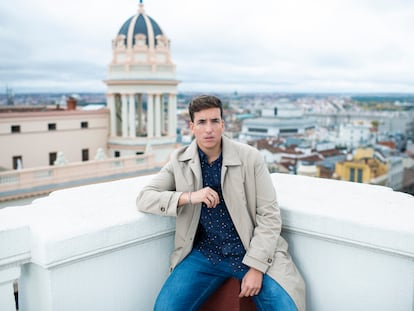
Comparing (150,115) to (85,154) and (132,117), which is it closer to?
(132,117)

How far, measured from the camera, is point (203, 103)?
205cm

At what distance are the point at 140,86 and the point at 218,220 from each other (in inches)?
924

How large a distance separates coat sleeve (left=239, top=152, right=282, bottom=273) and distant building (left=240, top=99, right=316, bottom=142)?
59836mm

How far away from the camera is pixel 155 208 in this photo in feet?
6.42

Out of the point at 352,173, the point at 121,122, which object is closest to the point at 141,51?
the point at 121,122

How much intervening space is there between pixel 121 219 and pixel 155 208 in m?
0.14

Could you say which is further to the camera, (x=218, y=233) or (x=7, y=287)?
(x=218, y=233)

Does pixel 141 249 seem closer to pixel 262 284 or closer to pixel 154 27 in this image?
pixel 262 284

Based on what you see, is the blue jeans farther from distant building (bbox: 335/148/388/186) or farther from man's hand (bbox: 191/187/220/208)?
distant building (bbox: 335/148/388/186)

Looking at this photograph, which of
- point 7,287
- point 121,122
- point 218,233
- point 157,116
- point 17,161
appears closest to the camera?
point 7,287

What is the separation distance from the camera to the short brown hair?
2055mm

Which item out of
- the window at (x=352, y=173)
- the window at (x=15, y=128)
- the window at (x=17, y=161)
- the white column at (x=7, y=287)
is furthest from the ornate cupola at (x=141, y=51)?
the white column at (x=7, y=287)

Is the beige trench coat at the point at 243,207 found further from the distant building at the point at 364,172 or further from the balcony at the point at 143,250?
the distant building at the point at 364,172

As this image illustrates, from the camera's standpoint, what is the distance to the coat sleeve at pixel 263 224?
1917 mm
